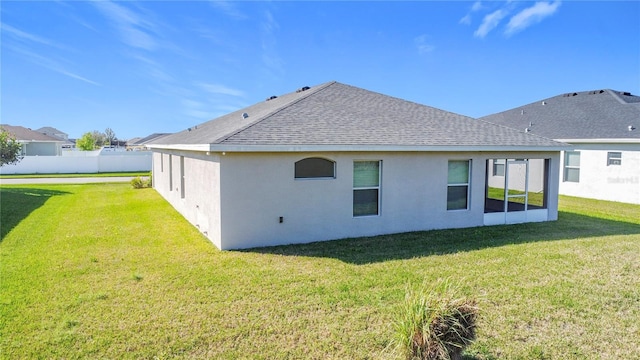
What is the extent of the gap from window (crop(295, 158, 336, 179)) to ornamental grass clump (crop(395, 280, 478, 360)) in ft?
18.5

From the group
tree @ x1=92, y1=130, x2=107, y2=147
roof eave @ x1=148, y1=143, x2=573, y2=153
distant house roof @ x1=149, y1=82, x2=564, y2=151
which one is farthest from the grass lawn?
tree @ x1=92, y1=130, x2=107, y2=147

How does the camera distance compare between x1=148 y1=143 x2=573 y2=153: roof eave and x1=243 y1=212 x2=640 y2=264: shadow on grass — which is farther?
x1=243 y1=212 x2=640 y2=264: shadow on grass

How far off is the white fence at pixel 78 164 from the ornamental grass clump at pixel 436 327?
37683mm

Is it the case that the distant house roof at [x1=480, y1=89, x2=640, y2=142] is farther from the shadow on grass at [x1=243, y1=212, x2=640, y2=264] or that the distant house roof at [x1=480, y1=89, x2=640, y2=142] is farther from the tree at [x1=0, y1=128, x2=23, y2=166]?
the tree at [x1=0, y1=128, x2=23, y2=166]

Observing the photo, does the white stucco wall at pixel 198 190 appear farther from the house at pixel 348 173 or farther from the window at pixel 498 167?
the window at pixel 498 167

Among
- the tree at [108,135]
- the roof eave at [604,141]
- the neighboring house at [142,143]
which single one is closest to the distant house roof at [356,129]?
the roof eave at [604,141]

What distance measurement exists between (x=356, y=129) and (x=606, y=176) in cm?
1404

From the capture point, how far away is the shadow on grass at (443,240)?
8.46 m

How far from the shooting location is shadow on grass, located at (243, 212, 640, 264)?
27.8ft

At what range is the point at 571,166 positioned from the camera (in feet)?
63.3

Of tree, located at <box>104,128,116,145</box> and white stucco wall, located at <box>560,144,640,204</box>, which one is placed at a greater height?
tree, located at <box>104,128,116,145</box>

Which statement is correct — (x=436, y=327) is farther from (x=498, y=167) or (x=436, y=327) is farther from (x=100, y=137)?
(x=100, y=137)

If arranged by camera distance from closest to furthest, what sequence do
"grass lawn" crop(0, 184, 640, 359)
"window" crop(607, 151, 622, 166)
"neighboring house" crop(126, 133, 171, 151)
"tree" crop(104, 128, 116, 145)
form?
1. "grass lawn" crop(0, 184, 640, 359)
2. "window" crop(607, 151, 622, 166)
3. "neighboring house" crop(126, 133, 171, 151)
4. "tree" crop(104, 128, 116, 145)

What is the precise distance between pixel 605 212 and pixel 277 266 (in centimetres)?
1301
